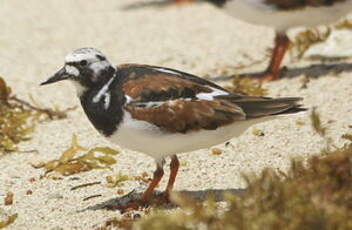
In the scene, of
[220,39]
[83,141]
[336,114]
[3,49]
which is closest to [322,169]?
[336,114]

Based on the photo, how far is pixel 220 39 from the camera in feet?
29.3

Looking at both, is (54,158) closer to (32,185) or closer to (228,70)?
(32,185)

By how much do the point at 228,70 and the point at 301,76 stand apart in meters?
1.00

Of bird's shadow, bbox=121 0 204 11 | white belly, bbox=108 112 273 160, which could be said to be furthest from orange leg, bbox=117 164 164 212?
bird's shadow, bbox=121 0 204 11

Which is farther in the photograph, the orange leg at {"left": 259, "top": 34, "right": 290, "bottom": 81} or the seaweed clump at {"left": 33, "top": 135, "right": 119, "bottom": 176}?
the orange leg at {"left": 259, "top": 34, "right": 290, "bottom": 81}

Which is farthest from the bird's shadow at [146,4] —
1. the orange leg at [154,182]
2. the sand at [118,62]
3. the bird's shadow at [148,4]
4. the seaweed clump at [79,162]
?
the orange leg at [154,182]

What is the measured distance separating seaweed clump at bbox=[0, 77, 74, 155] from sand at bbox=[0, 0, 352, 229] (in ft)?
0.31

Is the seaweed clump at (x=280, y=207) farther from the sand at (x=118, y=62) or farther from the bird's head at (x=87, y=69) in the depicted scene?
the bird's head at (x=87, y=69)

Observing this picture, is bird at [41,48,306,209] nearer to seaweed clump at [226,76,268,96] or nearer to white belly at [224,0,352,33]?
seaweed clump at [226,76,268,96]

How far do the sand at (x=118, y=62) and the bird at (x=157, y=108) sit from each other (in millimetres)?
456

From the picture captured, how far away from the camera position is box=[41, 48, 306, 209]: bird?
4.22 m

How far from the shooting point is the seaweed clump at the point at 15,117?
592 cm

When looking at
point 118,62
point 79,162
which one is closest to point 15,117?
point 79,162

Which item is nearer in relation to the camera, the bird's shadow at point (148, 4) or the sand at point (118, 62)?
the sand at point (118, 62)
